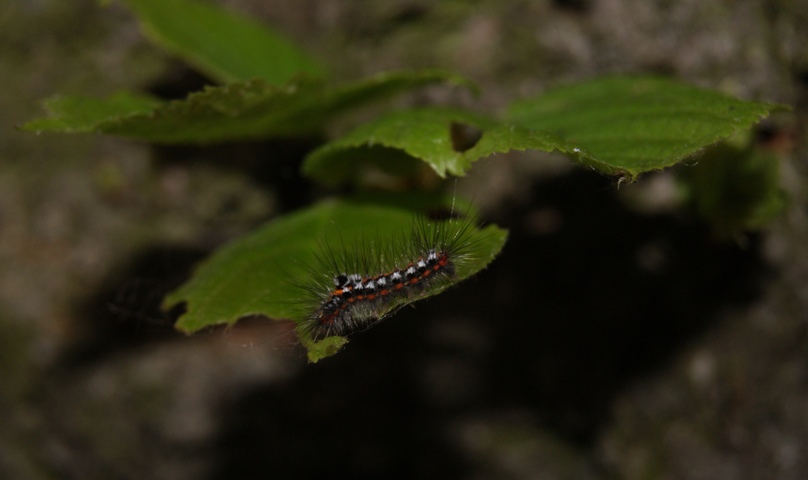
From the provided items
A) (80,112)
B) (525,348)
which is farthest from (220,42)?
(525,348)

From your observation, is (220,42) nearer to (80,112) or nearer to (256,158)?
(256,158)

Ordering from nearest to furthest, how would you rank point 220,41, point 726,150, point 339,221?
point 339,221 → point 726,150 → point 220,41

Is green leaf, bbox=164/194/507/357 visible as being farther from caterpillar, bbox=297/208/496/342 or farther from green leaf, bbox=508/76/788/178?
green leaf, bbox=508/76/788/178

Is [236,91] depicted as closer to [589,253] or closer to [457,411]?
[589,253]

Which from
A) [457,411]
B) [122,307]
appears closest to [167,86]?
[122,307]

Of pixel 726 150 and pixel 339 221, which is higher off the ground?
pixel 339 221

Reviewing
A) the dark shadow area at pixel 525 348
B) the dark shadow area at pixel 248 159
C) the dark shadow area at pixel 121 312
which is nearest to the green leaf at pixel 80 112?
the dark shadow area at pixel 248 159
